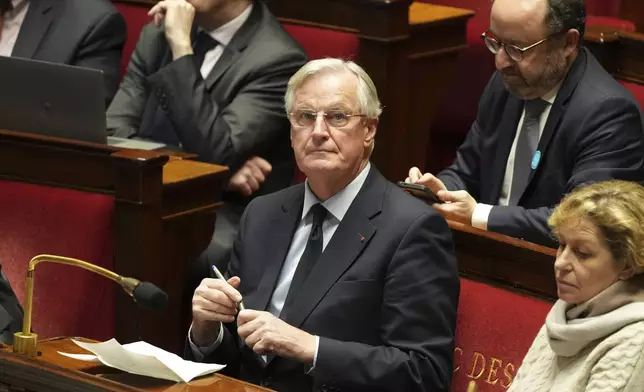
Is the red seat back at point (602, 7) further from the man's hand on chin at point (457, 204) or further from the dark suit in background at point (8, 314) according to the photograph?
the dark suit in background at point (8, 314)

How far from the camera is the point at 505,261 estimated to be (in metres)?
1.47

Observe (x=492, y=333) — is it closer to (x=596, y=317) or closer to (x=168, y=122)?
(x=596, y=317)

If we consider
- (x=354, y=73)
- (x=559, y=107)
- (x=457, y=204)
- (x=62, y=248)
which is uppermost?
(x=354, y=73)

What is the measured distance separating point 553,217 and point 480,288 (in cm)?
24

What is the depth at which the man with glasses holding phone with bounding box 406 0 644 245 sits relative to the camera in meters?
1.69

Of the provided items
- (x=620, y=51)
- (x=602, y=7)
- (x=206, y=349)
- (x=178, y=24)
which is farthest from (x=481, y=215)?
(x=602, y=7)

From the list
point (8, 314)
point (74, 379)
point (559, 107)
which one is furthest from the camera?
point (559, 107)

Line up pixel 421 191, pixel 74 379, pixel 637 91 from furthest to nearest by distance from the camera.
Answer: pixel 637 91
pixel 421 191
pixel 74 379

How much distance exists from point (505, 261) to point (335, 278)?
19cm

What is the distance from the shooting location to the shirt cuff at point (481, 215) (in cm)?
170

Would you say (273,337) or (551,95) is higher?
(551,95)

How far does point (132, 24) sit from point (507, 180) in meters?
0.88

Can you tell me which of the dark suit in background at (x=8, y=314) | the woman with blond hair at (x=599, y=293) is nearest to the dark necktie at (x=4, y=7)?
the dark suit in background at (x=8, y=314)

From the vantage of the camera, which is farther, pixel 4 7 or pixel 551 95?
pixel 4 7
